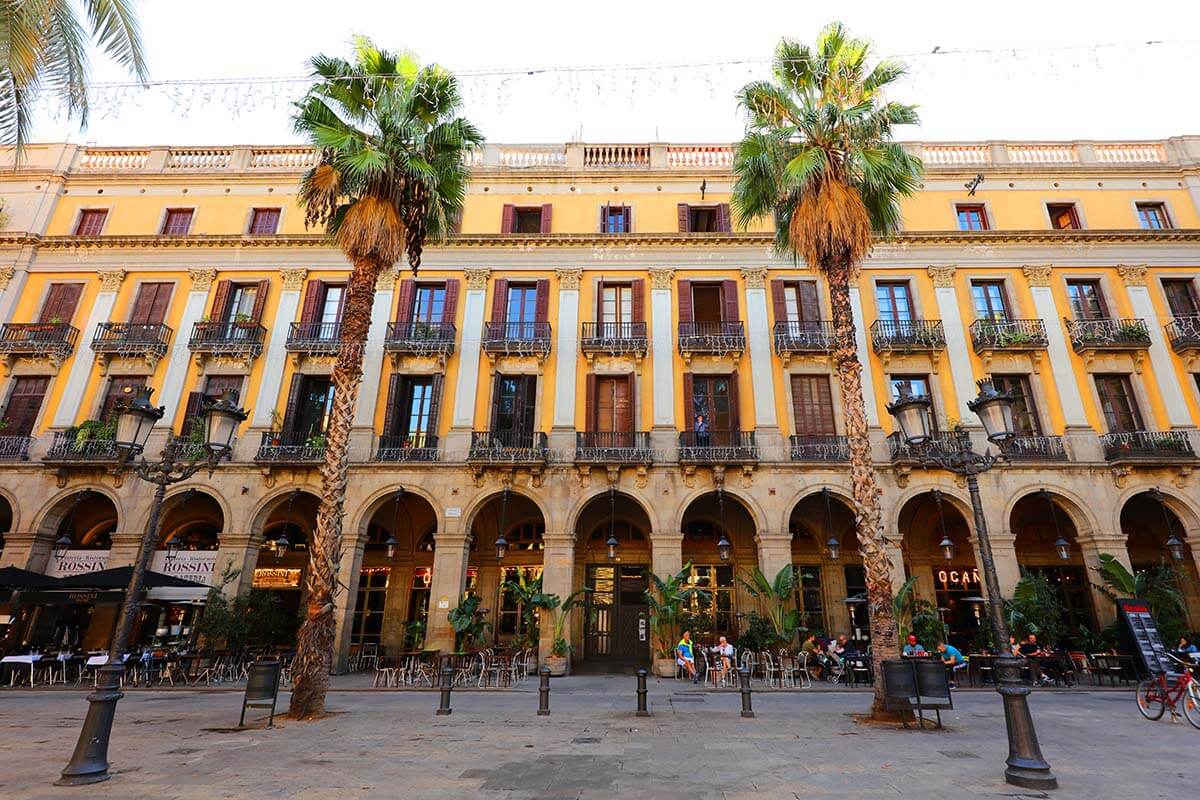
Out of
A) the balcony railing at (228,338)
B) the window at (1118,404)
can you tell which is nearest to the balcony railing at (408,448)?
the balcony railing at (228,338)

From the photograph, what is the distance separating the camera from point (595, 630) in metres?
20.2

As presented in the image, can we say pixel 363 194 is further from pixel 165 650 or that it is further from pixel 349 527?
pixel 165 650

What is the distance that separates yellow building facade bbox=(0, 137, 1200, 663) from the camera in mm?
18781

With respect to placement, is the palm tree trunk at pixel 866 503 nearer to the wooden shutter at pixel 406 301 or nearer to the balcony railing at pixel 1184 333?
the wooden shutter at pixel 406 301

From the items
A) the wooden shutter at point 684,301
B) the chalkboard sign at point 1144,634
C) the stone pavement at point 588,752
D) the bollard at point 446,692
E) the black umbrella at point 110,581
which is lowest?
the stone pavement at point 588,752

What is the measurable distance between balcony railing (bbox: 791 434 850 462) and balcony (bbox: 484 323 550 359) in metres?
8.90

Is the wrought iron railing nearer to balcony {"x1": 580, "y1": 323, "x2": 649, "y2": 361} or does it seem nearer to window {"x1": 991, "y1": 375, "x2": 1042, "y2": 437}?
window {"x1": 991, "y1": 375, "x2": 1042, "y2": 437}

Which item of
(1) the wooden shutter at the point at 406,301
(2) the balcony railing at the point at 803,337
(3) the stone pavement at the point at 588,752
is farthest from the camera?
(1) the wooden shutter at the point at 406,301

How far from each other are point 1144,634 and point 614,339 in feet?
55.3

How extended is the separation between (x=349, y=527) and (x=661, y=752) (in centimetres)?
1369

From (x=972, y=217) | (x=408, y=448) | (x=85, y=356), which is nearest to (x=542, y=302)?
(x=408, y=448)

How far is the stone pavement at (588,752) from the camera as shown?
654cm

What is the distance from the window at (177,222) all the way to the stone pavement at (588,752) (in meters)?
17.1

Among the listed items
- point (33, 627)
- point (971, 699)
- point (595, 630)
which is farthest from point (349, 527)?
point (971, 699)
